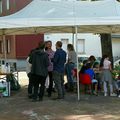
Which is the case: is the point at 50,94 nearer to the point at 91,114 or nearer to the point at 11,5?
the point at 91,114

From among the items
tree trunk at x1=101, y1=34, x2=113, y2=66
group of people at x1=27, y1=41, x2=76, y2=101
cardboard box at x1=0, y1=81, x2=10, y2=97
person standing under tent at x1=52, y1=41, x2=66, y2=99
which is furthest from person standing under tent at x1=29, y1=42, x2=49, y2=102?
tree trunk at x1=101, y1=34, x2=113, y2=66

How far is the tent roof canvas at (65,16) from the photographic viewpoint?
1458 centimetres

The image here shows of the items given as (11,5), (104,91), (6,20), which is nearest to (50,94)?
(104,91)

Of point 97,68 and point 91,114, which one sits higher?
point 97,68

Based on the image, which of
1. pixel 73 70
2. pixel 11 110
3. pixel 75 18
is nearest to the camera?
pixel 11 110

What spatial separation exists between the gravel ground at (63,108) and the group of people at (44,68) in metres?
0.35

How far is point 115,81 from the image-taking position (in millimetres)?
15984

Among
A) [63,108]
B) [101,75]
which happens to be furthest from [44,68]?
[101,75]

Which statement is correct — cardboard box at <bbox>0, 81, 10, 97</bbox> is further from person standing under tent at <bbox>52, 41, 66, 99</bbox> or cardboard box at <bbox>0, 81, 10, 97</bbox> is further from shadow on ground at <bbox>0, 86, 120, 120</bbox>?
person standing under tent at <bbox>52, 41, 66, 99</bbox>

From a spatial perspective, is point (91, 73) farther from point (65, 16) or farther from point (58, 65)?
point (65, 16)

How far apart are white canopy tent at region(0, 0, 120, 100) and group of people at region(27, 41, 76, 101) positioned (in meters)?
0.78

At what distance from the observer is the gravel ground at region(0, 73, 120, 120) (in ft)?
39.2

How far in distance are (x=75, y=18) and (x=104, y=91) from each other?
3060 millimetres

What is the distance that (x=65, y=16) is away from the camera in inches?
609
